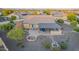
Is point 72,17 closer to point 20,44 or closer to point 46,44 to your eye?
point 46,44

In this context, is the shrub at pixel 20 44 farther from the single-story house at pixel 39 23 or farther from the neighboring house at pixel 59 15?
the neighboring house at pixel 59 15

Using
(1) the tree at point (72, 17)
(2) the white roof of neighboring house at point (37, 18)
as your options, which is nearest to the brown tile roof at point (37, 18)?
(2) the white roof of neighboring house at point (37, 18)

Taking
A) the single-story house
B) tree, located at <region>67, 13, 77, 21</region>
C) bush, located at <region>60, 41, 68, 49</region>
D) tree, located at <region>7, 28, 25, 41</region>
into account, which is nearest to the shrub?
tree, located at <region>7, 28, 25, 41</region>

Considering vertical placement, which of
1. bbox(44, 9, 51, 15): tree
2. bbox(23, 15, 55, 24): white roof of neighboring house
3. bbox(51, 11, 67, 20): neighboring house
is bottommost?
bbox(23, 15, 55, 24): white roof of neighboring house

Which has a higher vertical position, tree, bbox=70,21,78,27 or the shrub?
tree, bbox=70,21,78,27

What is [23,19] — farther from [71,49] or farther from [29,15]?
[71,49]

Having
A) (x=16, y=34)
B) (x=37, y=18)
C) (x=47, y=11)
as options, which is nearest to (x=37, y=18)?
(x=37, y=18)

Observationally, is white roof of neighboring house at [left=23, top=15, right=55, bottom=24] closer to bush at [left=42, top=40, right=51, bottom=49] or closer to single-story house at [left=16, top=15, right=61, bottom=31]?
single-story house at [left=16, top=15, right=61, bottom=31]

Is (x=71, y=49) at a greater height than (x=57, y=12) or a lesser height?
lesser
